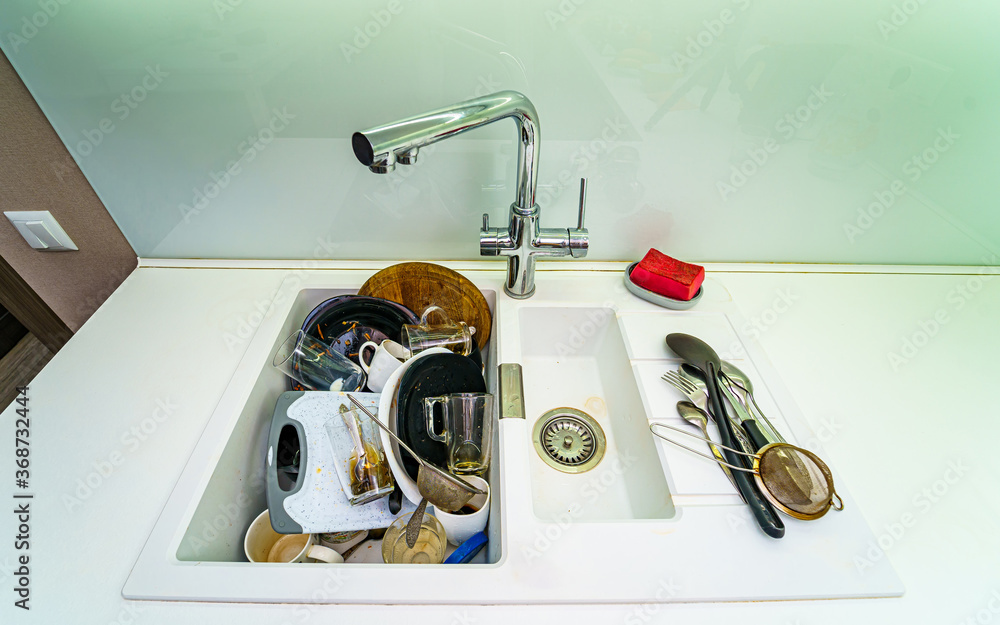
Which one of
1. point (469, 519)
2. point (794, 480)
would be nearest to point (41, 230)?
point (469, 519)

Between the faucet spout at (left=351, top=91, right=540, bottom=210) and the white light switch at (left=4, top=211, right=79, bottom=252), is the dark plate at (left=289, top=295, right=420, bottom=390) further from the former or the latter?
the white light switch at (left=4, top=211, right=79, bottom=252)

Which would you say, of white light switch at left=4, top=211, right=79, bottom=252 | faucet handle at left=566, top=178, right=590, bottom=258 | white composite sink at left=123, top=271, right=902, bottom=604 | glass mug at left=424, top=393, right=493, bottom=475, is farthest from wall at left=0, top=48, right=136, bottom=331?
faucet handle at left=566, top=178, right=590, bottom=258

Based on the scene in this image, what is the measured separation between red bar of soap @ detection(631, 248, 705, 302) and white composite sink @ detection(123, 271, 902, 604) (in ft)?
0.13

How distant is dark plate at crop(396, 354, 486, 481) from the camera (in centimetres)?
62

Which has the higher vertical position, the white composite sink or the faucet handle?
the faucet handle

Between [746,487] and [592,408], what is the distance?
1.01 feet

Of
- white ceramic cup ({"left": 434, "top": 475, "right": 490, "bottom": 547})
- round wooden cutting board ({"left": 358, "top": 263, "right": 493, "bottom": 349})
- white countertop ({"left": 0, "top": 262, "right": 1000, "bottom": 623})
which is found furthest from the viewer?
round wooden cutting board ({"left": 358, "top": 263, "right": 493, "bottom": 349})

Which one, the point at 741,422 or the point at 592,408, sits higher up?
the point at 741,422

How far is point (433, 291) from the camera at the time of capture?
0.81m

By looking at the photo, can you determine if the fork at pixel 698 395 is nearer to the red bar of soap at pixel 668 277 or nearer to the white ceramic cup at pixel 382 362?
the red bar of soap at pixel 668 277

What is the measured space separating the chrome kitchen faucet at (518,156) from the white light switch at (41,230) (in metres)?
0.66

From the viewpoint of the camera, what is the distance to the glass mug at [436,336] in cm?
71

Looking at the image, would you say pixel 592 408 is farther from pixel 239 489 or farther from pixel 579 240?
pixel 239 489

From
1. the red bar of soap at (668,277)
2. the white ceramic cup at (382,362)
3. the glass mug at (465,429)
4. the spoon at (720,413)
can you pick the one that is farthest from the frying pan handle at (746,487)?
the white ceramic cup at (382,362)
